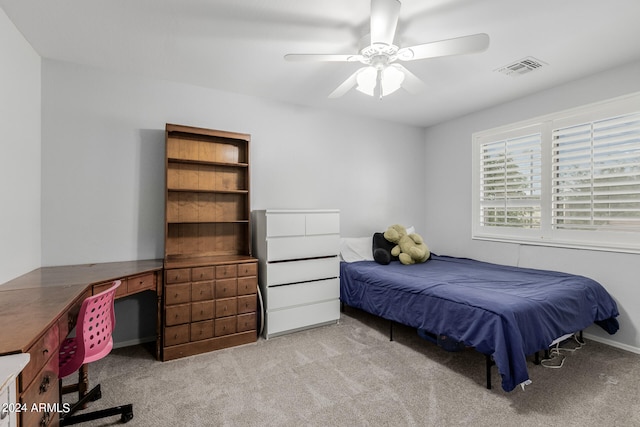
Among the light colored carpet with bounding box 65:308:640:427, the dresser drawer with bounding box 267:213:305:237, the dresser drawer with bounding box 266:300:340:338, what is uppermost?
the dresser drawer with bounding box 267:213:305:237

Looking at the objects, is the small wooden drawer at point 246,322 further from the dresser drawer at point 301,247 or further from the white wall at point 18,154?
the white wall at point 18,154

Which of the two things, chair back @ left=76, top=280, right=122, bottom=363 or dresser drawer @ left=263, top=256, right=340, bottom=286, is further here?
dresser drawer @ left=263, top=256, right=340, bottom=286

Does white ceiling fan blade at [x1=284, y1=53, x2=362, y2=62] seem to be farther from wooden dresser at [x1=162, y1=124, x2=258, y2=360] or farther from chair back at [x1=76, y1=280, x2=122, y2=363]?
chair back at [x1=76, y1=280, x2=122, y2=363]

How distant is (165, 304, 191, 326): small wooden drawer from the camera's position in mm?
2576

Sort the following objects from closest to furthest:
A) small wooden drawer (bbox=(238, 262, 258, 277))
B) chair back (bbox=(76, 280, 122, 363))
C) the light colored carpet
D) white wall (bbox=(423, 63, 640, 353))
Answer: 1. chair back (bbox=(76, 280, 122, 363))
2. the light colored carpet
3. white wall (bbox=(423, 63, 640, 353))
4. small wooden drawer (bbox=(238, 262, 258, 277))

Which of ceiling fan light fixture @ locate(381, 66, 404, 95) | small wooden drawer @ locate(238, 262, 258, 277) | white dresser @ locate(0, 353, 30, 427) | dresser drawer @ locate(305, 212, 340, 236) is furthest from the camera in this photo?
dresser drawer @ locate(305, 212, 340, 236)

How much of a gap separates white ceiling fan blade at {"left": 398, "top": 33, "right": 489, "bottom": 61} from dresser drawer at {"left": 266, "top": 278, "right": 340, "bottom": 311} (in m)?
2.26

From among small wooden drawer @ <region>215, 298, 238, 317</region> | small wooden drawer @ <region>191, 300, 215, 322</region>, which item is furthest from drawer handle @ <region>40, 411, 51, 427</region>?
small wooden drawer @ <region>215, 298, 238, 317</region>

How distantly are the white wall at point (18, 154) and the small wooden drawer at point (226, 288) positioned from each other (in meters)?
1.40

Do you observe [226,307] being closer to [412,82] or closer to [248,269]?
[248,269]

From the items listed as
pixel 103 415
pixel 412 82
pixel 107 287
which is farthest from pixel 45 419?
pixel 412 82

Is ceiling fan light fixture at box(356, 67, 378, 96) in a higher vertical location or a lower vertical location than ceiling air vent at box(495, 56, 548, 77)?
lower

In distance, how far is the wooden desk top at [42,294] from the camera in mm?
1162

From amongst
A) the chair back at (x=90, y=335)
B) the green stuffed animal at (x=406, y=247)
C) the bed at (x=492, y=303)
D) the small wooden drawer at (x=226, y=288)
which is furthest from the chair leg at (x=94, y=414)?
the green stuffed animal at (x=406, y=247)
